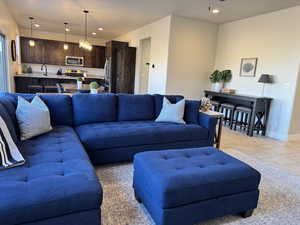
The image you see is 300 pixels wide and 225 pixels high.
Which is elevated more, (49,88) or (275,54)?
(275,54)

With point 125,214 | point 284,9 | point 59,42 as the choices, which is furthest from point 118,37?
point 125,214

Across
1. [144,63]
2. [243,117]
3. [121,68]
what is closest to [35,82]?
[121,68]

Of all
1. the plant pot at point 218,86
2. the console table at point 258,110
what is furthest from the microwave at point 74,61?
the console table at point 258,110

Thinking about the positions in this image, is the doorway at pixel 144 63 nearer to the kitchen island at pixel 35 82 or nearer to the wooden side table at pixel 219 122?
the kitchen island at pixel 35 82

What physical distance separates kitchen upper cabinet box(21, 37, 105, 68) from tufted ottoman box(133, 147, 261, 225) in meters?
8.17

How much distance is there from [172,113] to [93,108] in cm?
118

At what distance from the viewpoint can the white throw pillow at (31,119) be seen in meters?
2.20

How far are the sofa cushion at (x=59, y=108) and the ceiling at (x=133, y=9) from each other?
273 cm

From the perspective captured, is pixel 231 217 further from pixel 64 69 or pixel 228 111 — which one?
pixel 64 69

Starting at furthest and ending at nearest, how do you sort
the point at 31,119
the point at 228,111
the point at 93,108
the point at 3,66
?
the point at 228,111
the point at 3,66
the point at 93,108
the point at 31,119

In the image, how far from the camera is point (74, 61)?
907cm

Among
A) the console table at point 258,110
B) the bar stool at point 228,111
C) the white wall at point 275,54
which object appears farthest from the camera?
the bar stool at point 228,111

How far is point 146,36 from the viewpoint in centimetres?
658

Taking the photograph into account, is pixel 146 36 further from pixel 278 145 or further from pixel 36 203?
pixel 36 203
